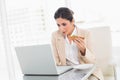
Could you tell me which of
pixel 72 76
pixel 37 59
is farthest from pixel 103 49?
pixel 37 59

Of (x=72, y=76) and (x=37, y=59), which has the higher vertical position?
(x=37, y=59)

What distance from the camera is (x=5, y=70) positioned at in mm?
2424

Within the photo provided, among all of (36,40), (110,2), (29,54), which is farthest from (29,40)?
(29,54)

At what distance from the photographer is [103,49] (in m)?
1.81

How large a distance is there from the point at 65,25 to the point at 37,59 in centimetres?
62

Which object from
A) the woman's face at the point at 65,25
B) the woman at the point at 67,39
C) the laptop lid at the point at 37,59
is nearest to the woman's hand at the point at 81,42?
the woman at the point at 67,39

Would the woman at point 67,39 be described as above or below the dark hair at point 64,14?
below

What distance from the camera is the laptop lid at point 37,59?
1.12 meters

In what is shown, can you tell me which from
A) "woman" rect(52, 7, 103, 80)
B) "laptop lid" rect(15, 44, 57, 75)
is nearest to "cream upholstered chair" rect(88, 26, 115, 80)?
"woman" rect(52, 7, 103, 80)

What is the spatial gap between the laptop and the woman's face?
1.82 feet

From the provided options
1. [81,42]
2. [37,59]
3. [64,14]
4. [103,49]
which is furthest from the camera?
[103,49]

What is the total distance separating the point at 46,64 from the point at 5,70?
4.67 feet

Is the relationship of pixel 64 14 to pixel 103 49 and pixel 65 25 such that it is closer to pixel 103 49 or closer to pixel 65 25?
pixel 65 25

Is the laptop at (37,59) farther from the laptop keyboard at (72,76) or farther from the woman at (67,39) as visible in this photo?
the woman at (67,39)
